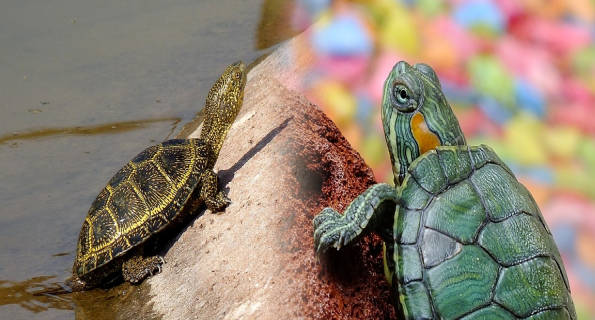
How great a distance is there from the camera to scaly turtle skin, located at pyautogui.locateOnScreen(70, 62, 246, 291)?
3.03 metres

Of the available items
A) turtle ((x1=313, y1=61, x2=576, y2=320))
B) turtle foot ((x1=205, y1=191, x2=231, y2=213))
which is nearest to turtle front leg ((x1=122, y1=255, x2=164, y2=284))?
turtle foot ((x1=205, y1=191, x2=231, y2=213))

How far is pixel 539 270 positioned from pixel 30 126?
338 cm

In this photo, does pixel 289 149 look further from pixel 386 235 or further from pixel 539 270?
pixel 539 270

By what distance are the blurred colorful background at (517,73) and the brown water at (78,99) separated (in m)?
1.69

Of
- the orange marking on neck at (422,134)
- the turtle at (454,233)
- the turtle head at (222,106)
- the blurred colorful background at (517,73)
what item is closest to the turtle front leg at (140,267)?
the turtle head at (222,106)

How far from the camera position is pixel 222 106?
3484 mm

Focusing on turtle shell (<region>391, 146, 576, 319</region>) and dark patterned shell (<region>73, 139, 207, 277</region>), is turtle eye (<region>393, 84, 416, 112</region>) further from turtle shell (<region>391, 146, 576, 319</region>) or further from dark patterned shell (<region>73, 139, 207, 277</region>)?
dark patterned shell (<region>73, 139, 207, 277</region>)

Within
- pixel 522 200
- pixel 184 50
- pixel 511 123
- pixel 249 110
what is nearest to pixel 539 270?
pixel 522 200

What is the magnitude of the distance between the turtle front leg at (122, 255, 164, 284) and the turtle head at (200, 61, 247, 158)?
2.21 ft

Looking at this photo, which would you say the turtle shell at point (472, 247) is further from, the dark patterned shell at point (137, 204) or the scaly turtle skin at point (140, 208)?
the dark patterned shell at point (137, 204)

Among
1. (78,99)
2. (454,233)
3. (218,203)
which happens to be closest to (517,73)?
(454,233)

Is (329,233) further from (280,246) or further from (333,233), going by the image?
(280,246)

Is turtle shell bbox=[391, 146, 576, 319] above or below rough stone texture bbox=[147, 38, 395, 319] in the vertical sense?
above

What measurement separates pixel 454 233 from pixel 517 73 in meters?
0.59
